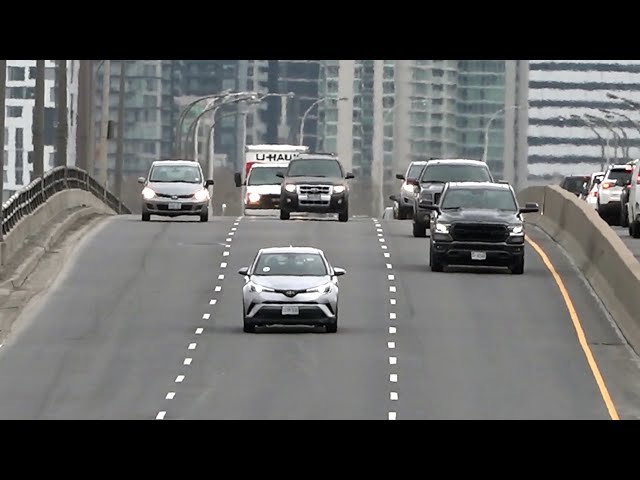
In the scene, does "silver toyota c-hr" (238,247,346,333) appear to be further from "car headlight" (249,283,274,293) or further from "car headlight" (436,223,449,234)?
"car headlight" (436,223,449,234)

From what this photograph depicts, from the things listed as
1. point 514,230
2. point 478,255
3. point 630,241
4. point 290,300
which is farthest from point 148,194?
point 290,300

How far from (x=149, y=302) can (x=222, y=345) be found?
571 cm

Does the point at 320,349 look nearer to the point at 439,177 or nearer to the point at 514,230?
the point at 514,230

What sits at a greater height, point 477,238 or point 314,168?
point 314,168

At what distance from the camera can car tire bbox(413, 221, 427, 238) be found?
57.7 metres

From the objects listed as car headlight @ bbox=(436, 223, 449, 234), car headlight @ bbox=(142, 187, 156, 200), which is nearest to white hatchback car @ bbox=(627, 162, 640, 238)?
car headlight @ bbox=(436, 223, 449, 234)

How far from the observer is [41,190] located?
60.0m

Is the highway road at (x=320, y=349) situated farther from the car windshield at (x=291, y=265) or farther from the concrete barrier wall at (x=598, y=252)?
the car windshield at (x=291, y=265)

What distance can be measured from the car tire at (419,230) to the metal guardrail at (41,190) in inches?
388

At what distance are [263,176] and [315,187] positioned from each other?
13.9 m

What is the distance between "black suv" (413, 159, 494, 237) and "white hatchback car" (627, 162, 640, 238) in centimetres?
384

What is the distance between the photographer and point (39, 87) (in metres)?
63.3
